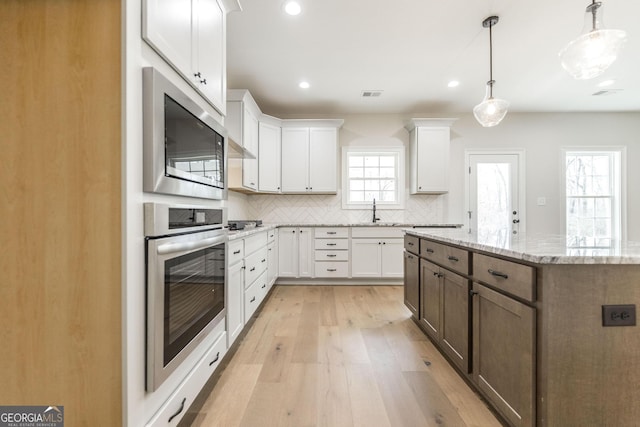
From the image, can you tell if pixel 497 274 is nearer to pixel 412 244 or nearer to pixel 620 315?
pixel 620 315

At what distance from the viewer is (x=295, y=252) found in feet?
13.9

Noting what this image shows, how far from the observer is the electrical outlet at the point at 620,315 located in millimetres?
1118

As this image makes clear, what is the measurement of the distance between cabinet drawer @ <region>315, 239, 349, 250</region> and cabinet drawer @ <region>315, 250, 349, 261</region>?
0.07 meters

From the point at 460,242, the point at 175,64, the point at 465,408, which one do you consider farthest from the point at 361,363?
the point at 175,64

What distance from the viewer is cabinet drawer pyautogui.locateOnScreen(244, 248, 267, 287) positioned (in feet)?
8.27

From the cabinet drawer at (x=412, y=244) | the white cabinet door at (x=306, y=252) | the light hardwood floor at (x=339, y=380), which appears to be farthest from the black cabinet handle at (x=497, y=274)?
the white cabinet door at (x=306, y=252)

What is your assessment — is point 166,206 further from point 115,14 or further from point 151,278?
point 115,14

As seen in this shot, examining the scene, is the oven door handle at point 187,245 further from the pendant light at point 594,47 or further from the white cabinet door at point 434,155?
the white cabinet door at point 434,155

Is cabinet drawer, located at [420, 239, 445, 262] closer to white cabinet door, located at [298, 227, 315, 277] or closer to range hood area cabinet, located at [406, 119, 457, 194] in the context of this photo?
white cabinet door, located at [298, 227, 315, 277]

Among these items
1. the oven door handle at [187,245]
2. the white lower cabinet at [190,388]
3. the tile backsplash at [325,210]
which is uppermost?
the tile backsplash at [325,210]

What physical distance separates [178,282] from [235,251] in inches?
36.8

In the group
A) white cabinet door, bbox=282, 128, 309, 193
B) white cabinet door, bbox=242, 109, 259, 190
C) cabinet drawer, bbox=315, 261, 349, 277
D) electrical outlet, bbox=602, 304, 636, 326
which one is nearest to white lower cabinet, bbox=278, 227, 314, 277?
cabinet drawer, bbox=315, 261, 349, 277

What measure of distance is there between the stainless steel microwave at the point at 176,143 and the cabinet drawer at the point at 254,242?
35.2 inches

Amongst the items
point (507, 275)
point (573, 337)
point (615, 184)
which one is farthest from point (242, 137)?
point (615, 184)
